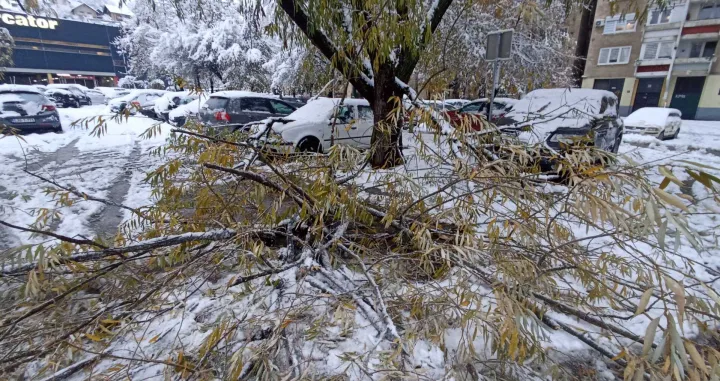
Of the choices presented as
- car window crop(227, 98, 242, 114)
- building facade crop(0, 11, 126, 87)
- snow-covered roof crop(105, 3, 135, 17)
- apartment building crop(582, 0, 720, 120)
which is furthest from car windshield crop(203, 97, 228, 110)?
building facade crop(0, 11, 126, 87)

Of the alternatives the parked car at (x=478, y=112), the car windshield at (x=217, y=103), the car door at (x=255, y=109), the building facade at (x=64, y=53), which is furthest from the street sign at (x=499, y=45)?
the building facade at (x=64, y=53)

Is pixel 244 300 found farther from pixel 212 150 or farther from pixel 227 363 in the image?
pixel 212 150

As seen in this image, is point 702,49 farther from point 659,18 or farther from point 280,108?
point 280,108

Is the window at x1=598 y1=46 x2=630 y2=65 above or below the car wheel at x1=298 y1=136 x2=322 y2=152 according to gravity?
above

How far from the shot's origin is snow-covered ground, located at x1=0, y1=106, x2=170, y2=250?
164 inches

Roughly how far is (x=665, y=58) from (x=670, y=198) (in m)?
28.6

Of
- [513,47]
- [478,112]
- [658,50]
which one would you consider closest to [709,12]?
[658,50]

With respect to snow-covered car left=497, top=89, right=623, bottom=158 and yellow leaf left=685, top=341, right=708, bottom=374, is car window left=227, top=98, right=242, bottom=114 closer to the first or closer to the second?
snow-covered car left=497, top=89, right=623, bottom=158

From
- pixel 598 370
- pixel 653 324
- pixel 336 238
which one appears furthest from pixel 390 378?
pixel 598 370

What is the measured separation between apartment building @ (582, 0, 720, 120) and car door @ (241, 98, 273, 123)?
73.6 feet

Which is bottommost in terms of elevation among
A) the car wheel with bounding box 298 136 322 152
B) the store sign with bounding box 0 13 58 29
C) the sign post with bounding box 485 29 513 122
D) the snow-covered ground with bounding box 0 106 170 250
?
the snow-covered ground with bounding box 0 106 170 250

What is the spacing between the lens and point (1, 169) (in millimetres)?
6695

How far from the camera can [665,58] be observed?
20844 millimetres

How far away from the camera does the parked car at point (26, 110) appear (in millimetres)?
8859
